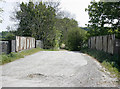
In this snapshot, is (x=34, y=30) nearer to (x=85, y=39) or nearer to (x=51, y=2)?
(x=51, y=2)

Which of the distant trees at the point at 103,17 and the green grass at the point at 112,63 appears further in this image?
the distant trees at the point at 103,17

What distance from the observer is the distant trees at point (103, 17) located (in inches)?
789

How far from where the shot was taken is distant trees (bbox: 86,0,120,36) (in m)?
20.0

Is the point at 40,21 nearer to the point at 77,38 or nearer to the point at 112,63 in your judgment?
the point at 77,38

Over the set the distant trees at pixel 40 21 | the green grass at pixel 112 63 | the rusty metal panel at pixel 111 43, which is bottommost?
the green grass at pixel 112 63

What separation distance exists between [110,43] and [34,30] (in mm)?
22860

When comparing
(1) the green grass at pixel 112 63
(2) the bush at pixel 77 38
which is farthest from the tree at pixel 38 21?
(1) the green grass at pixel 112 63

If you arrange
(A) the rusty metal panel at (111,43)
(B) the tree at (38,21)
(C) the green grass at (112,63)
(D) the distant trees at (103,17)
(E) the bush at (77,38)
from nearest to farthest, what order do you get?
(C) the green grass at (112,63) < (A) the rusty metal panel at (111,43) < (D) the distant trees at (103,17) < (E) the bush at (77,38) < (B) the tree at (38,21)

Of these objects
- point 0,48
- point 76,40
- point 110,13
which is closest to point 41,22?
point 76,40

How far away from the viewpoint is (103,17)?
22.3 m

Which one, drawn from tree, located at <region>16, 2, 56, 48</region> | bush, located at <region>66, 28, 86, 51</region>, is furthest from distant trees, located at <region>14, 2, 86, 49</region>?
bush, located at <region>66, 28, 86, 51</region>

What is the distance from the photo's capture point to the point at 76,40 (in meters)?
29.1

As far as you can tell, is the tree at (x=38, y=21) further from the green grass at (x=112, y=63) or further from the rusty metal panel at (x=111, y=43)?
Result: the green grass at (x=112, y=63)

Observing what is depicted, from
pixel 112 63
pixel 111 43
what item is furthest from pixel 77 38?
pixel 112 63
